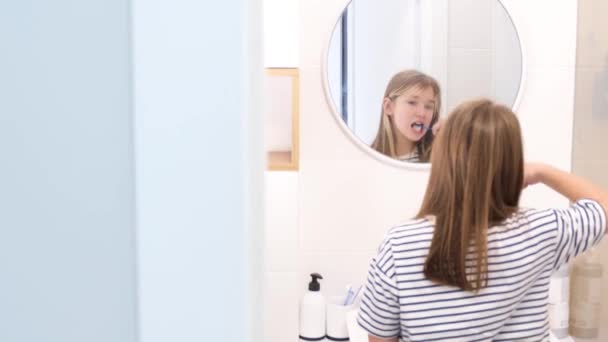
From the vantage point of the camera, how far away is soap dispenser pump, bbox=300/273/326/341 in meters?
1.81

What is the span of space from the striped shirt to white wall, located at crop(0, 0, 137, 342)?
0.99 metres

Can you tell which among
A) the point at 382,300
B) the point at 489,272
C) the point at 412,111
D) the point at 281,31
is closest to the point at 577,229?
the point at 489,272

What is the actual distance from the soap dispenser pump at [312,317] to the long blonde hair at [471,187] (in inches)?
22.6

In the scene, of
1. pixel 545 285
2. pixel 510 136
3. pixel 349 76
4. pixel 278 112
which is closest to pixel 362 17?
pixel 349 76

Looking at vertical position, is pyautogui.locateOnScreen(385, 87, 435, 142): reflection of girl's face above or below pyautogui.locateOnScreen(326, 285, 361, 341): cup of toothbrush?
above

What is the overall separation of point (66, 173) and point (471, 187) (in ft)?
3.46

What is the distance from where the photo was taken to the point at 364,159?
1.86 metres

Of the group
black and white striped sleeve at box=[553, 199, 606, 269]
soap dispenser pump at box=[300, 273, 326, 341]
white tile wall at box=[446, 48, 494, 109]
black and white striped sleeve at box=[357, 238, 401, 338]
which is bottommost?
soap dispenser pump at box=[300, 273, 326, 341]

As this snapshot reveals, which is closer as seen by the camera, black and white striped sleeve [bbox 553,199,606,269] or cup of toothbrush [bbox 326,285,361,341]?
black and white striped sleeve [bbox 553,199,606,269]

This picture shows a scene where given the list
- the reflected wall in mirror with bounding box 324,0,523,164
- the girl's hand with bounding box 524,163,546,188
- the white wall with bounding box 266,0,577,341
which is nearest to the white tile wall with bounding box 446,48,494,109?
the reflected wall in mirror with bounding box 324,0,523,164

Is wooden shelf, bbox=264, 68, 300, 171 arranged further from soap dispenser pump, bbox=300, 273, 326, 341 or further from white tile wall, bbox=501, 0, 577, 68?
white tile wall, bbox=501, 0, 577, 68

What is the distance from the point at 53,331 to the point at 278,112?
143cm

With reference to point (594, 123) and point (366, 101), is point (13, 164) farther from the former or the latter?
point (594, 123)

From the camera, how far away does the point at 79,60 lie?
0.33 metres
